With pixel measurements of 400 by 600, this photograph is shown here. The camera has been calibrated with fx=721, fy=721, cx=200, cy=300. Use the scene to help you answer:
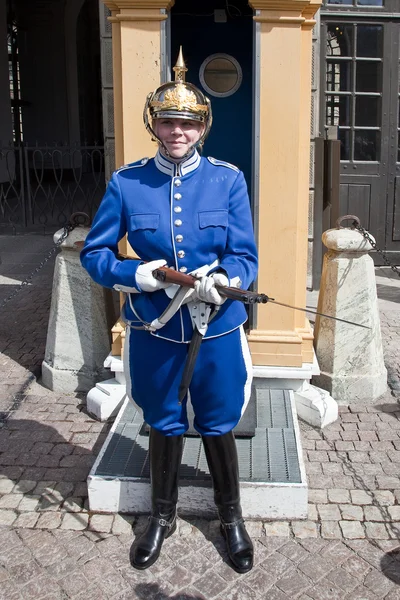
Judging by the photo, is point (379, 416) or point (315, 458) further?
point (379, 416)

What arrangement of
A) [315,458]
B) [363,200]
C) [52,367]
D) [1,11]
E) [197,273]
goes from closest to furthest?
[197,273], [315,458], [52,367], [363,200], [1,11]

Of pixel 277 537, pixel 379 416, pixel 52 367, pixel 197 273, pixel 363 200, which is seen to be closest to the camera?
pixel 197 273

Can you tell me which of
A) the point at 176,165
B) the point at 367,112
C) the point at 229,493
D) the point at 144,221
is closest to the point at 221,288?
the point at 144,221

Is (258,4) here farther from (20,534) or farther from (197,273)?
(20,534)

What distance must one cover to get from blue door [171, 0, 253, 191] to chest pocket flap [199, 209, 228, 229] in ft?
6.75

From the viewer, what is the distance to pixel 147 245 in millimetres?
2936

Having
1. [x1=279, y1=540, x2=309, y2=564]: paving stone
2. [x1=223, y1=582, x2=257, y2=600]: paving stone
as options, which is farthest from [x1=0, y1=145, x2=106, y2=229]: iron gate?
[x1=223, y1=582, x2=257, y2=600]: paving stone

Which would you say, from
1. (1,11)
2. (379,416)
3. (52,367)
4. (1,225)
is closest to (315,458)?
(379,416)

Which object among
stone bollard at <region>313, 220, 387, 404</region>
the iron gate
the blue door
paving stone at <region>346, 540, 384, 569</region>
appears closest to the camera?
paving stone at <region>346, 540, 384, 569</region>

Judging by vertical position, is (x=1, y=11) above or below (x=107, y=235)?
above

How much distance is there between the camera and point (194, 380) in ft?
9.79

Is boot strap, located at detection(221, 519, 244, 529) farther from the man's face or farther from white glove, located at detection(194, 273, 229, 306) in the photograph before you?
the man's face

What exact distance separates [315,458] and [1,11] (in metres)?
12.9

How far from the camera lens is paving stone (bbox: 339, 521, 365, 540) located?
322 centimetres
